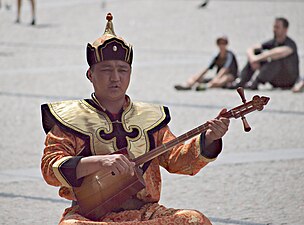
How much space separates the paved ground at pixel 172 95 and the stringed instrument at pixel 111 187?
6.58 feet

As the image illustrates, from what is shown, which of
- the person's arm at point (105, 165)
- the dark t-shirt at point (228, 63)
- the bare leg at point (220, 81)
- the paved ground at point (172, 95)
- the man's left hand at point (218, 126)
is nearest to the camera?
the person's arm at point (105, 165)

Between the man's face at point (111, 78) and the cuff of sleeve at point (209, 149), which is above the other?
the man's face at point (111, 78)

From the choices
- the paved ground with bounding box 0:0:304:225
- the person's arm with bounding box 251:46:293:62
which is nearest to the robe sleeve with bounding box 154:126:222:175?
the paved ground with bounding box 0:0:304:225

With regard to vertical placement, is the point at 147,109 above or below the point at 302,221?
above

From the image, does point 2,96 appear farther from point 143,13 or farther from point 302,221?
point 143,13

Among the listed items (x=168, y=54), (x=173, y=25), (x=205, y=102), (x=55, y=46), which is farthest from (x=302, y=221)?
(x=173, y=25)

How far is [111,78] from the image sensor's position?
5.15 metres

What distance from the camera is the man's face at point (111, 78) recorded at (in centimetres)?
516

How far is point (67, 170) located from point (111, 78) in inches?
21.7

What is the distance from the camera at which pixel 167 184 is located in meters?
8.24

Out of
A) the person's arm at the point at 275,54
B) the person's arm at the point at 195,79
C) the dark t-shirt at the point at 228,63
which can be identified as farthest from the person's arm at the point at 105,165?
the dark t-shirt at the point at 228,63

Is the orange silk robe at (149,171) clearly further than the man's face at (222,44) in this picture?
No

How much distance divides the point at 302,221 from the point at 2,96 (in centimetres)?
663

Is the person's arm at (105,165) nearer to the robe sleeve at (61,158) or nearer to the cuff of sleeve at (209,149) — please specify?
the robe sleeve at (61,158)
